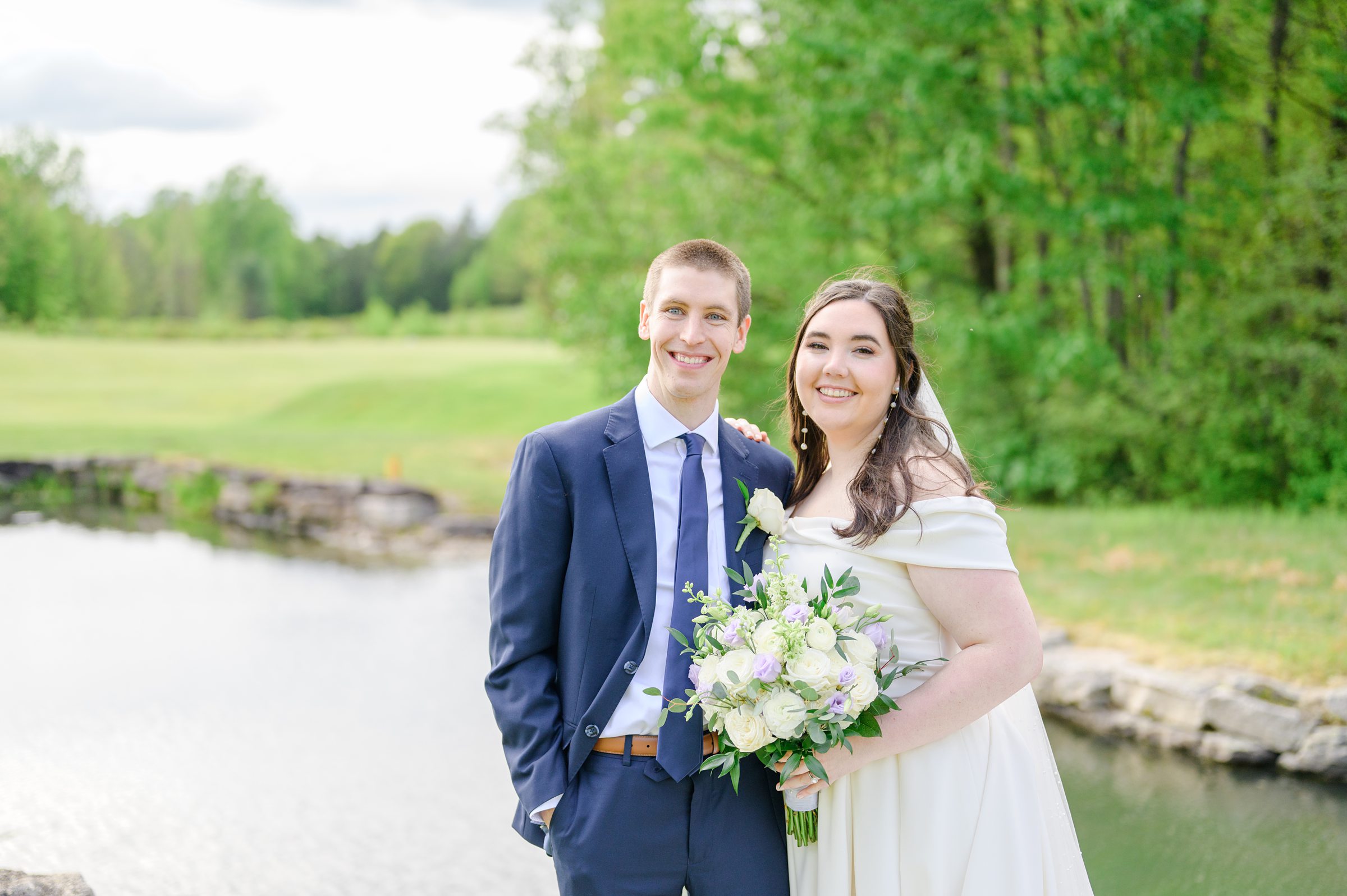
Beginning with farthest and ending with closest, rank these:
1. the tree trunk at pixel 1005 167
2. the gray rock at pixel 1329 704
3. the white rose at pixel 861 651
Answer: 1. the tree trunk at pixel 1005 167
2. the gray rock at pixel 1329 704
3. the white rose at pixel 861 651

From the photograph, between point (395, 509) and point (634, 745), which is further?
point (395, 509)

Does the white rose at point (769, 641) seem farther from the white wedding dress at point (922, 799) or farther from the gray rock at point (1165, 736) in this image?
the gray rock at point (1165, 736)

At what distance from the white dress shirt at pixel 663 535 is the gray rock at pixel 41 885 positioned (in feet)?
6.64

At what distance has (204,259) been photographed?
6328cm

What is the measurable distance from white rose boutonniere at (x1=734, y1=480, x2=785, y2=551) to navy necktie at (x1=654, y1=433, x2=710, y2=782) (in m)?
0.12

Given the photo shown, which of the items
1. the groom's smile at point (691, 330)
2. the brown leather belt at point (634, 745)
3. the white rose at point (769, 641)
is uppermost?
the groom's smile at point (691, 330)

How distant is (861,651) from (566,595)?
0.81 metres

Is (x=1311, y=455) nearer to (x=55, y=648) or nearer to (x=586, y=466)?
(x=586, y=466)

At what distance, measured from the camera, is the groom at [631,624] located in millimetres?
2682

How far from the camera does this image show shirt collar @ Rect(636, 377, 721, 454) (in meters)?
2.91

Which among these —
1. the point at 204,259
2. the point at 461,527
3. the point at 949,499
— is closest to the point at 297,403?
the point at 461,527

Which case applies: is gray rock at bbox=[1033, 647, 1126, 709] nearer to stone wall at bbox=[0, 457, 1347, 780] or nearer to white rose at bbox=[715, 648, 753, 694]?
stone wall at bbox=[0, 457, 1347, 780]

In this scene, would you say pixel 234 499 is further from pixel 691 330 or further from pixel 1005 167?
pixel 691 330

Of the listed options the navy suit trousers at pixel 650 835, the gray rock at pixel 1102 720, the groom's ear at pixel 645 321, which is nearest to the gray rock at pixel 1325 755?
the gray rock at pixel 1102 720
